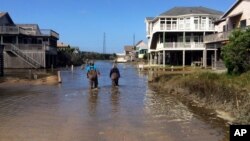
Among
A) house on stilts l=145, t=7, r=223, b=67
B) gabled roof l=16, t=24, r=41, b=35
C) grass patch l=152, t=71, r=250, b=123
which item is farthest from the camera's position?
gabled roof l=16, t=24, r=41, b=35

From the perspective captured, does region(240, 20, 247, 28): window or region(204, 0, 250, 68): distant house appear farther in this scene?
region(240, 20, 247, 28): window

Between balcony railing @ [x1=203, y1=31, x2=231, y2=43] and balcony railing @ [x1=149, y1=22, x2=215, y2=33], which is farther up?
balcony railing @ [x1=149, y1=22, x2=215, y2=33]

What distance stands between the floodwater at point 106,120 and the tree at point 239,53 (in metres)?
5.58

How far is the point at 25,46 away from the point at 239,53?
158 ft

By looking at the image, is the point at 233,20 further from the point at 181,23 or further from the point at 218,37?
the point at 181,23

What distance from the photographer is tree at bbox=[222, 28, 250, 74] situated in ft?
79.3

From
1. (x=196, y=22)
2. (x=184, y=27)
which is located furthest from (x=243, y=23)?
(x=184, y=27)

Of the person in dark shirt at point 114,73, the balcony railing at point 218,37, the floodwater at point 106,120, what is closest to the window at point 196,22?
the balcony railing at point 218,37

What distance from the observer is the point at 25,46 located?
67.5 m

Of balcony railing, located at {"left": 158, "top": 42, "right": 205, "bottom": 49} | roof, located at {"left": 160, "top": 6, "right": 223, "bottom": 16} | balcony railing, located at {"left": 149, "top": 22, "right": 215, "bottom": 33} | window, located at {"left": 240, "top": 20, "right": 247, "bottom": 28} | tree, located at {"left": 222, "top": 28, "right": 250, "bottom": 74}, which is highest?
roof, located at {"left": 160, "top": 6, "right": 223, "bottom": 16}

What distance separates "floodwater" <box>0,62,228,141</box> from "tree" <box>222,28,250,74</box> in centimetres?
558

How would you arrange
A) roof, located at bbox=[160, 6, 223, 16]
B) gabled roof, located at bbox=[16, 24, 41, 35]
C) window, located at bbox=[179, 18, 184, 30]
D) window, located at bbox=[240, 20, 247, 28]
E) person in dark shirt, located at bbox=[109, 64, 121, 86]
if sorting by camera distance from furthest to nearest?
gabled roof, located at bbox=[16, 24, 41, 35] < roof, located at bbox=[160, 6, 223, 16] < window, located at bbox=[179, 18, 184, 30] < window, located at bbox=[240, 20, 247, 28] < person in dark shirt, located at bbox=[109, 64, 121, 86]

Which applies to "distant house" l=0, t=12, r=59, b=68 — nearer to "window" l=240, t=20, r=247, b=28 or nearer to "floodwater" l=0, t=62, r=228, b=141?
"window" l=240, t=20, r=247, b=28

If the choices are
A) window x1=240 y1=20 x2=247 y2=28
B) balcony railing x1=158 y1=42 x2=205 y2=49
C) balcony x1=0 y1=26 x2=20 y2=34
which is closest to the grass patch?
window x1=240 y1=20 x2=247 y2=28
